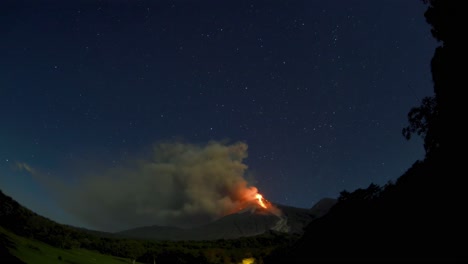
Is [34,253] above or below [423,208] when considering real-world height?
below

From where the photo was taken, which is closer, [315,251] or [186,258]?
[315,251]

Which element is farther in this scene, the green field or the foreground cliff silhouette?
the green field

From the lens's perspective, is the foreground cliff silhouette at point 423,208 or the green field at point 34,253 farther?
the green field at point 34,253

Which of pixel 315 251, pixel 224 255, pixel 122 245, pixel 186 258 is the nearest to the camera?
pixel 315 251

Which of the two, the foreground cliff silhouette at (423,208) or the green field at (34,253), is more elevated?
the foreground cliff silhouette at (423,208)

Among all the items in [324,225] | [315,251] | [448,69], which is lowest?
[315,251]

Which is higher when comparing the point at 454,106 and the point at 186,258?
the point at 454,106

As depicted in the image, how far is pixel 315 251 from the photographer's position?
19891 millimetres

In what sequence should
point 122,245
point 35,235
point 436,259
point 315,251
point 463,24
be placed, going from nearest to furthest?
point 436,259 < point 315,251 < point 463,24 < point 35,235 < point 122,245

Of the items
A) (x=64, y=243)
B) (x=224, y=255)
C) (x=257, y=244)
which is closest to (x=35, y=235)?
(x=64, y=243)

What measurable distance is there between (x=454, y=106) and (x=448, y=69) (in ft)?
10.8

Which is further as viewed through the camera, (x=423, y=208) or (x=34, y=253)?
(x=34, y=253)

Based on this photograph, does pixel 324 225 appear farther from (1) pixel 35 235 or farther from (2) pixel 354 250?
(1) pixel 35 235

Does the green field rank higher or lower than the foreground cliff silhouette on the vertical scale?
lower
